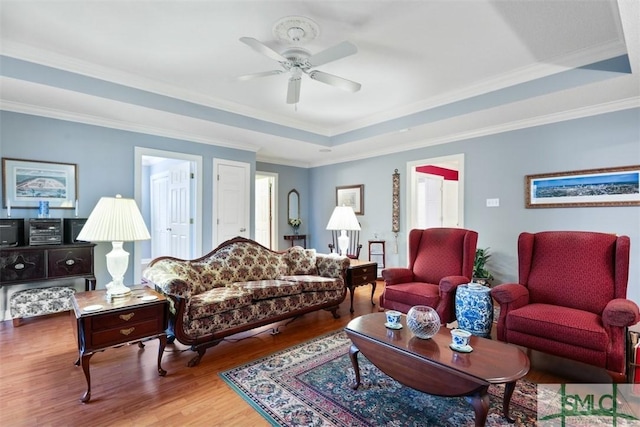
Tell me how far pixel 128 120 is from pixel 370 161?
13.3ft

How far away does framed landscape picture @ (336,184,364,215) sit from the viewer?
6262mm

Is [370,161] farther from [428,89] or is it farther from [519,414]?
[519,414]

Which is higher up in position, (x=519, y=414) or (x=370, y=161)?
(x=370, y=161)

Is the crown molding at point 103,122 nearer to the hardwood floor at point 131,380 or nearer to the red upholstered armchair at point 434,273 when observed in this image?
the hardwood floor at point 131,380

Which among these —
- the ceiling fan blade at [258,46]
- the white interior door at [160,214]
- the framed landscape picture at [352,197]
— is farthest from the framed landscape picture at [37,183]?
the framed landscape picture at [352,197]

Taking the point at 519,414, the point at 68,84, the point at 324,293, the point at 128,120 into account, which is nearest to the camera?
the point at 519,414

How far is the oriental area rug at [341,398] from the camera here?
1835 mm

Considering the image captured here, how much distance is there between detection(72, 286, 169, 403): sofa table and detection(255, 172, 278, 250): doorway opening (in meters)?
4.46

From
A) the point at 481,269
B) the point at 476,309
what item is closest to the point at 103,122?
the point at 476,309

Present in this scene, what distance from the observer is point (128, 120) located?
413 cm

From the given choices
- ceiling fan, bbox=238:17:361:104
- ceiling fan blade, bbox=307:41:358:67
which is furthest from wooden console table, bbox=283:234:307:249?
ceiling fan blade, bbox=307:41:358:67

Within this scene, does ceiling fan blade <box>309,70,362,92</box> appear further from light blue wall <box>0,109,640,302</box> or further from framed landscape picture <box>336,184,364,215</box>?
framed landscape picture <box>336,184,364,215</box>

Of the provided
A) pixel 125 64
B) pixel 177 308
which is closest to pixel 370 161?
pixel 125 64

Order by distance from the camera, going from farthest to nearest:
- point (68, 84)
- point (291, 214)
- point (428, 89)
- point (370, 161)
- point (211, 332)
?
point (291, 214)
point (370, 161)
point (428, 89)
point (68, 84)
point (211, 332)
